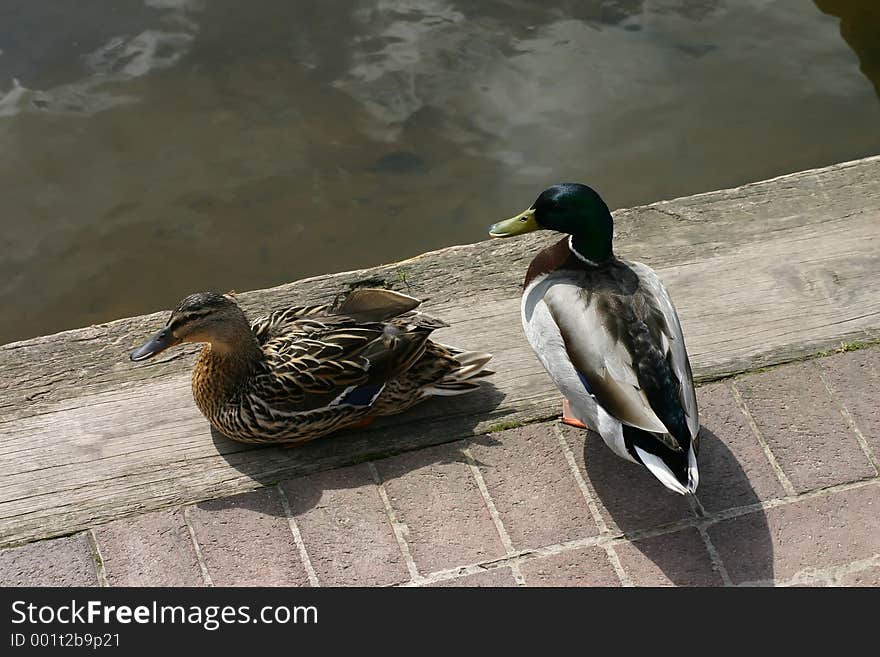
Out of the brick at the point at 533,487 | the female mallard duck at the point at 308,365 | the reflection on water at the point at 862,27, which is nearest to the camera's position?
the brick at the point at 533,487

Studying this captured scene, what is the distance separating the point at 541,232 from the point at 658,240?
484mm

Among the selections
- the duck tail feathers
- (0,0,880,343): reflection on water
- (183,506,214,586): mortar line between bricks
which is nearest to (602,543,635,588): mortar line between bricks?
the duck tail feathers

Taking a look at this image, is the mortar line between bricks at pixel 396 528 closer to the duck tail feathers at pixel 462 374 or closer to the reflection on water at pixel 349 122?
the duck tail feathers at pixel 462 374

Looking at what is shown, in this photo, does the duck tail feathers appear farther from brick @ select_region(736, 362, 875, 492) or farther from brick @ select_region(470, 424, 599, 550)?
brick @ select_region(736, 362, 875, 492)

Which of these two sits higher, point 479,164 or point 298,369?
point 298,369

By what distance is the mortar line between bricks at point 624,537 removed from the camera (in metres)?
3.30

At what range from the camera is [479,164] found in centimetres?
600

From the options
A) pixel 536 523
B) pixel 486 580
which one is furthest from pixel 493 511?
pixel 486 580

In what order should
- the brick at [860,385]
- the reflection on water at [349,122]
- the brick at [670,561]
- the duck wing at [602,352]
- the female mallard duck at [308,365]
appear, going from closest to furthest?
the duck wing at [602,352] → the brick at [670,561] → the female mallard duck at [308,365] → the brick at [860,385] → the reflection on water at [349,122]

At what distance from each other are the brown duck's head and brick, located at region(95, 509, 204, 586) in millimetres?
522

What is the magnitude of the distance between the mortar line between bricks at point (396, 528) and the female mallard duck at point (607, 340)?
0.66m

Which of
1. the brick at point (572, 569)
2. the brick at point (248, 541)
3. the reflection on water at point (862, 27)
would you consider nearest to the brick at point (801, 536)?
the brick at point (572, 569)
